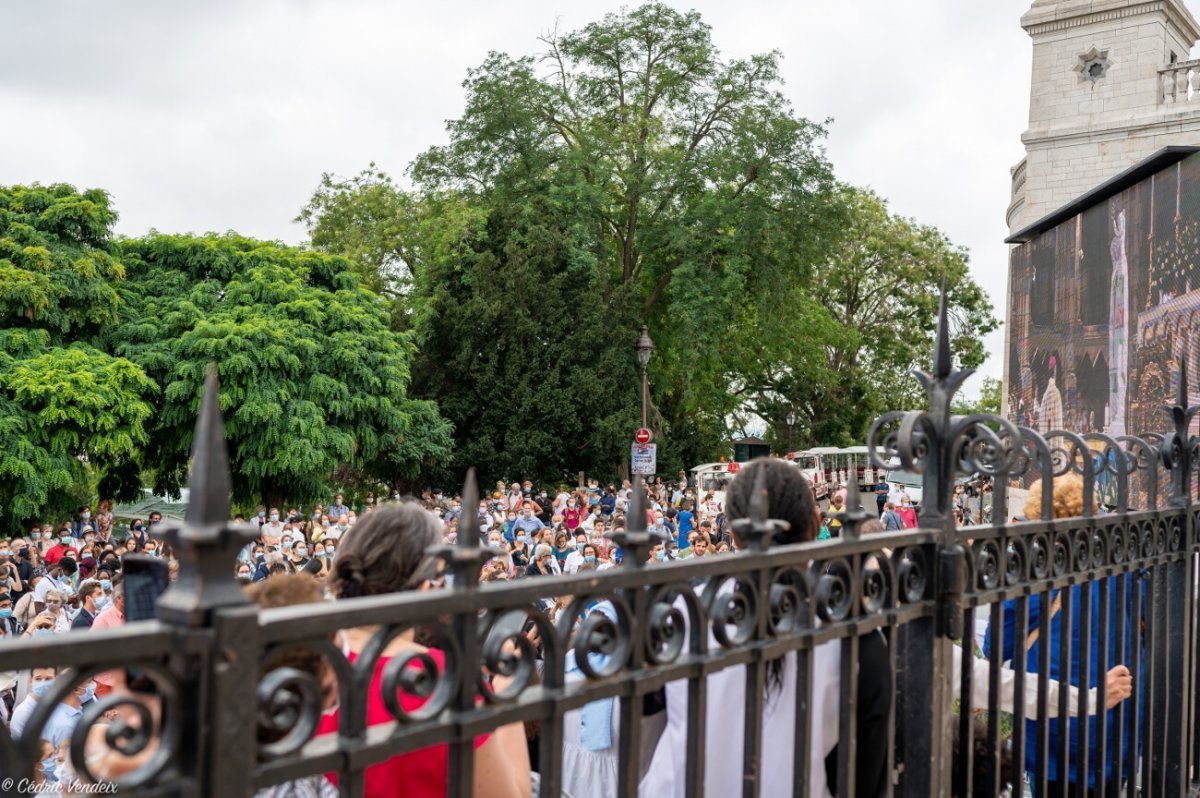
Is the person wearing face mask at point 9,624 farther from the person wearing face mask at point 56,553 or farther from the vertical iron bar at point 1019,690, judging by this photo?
the vertical iron bar at point 1019,690

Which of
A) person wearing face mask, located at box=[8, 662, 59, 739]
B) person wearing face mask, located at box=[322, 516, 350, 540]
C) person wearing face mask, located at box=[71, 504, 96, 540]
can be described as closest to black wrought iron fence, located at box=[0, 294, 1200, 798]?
person wearing face mask, located at box=[8, 662, 59, 739]

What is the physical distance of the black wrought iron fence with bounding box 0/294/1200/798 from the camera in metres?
1.22

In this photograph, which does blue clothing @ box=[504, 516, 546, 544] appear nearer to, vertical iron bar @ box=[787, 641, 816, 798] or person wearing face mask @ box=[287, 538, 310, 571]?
person wearing face mask @ box=[287, 538, 310, 571]

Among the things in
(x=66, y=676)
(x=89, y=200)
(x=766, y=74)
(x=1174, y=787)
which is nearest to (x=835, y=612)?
(x=66, y=676)

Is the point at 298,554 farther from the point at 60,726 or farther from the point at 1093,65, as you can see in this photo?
the point at 1093,65

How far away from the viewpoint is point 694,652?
1895mm

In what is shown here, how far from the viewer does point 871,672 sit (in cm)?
252

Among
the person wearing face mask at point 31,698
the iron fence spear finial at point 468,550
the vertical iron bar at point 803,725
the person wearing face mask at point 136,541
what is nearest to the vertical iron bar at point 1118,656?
the vertical iron bar at point 803,725

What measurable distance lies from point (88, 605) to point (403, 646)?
23.3 ft

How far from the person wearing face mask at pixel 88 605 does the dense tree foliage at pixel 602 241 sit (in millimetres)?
23239

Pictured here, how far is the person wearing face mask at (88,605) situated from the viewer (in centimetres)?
783

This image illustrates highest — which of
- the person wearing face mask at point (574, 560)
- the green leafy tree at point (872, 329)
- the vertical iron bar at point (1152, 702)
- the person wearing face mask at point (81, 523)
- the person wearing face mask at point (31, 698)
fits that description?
the green leafy tree at point (872, 329)

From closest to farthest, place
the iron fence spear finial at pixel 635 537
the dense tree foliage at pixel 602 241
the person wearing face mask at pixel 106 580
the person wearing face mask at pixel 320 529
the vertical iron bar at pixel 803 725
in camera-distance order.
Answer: the iron fence spear finial at pixel 635 537
the vertical iron bar at pixel 803 725
the person wearing face mask at pixel 106 580
the person wearing face mask at pixel 320 529
the dense tree foliage at pixel 602 241

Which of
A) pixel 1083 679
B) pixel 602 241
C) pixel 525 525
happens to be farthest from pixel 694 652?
pixel 602 241
